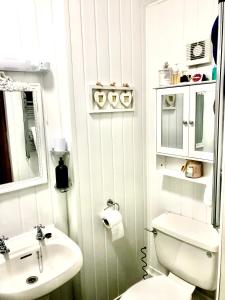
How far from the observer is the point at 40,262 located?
1401 millimetres

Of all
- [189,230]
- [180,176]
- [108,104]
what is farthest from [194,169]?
[108,104]

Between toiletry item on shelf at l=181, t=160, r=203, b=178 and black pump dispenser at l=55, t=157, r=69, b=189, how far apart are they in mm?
792

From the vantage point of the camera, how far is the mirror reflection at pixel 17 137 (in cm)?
134

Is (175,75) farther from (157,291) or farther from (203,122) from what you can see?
(157,291)

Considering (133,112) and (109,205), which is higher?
(133,112)

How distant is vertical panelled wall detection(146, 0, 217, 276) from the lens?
149 cm

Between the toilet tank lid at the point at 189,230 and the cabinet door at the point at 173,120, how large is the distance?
19.4 inches

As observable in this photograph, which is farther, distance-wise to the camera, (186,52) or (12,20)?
(186,52)

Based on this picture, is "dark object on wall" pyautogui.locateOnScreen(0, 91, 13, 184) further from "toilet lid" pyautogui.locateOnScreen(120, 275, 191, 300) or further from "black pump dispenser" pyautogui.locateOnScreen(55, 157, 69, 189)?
"toilet lid" pyautogui.locateOnScreen(120, 275, 191, 300)

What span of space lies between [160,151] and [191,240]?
0.61 m

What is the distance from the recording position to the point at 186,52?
155 centimetres

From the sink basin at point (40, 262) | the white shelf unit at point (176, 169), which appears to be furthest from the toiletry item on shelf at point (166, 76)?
the sink basin at point (40, 262)

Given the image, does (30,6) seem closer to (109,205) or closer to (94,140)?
(94,140)

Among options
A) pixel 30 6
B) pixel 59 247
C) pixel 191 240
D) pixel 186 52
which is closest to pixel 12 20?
pixel 30 6
